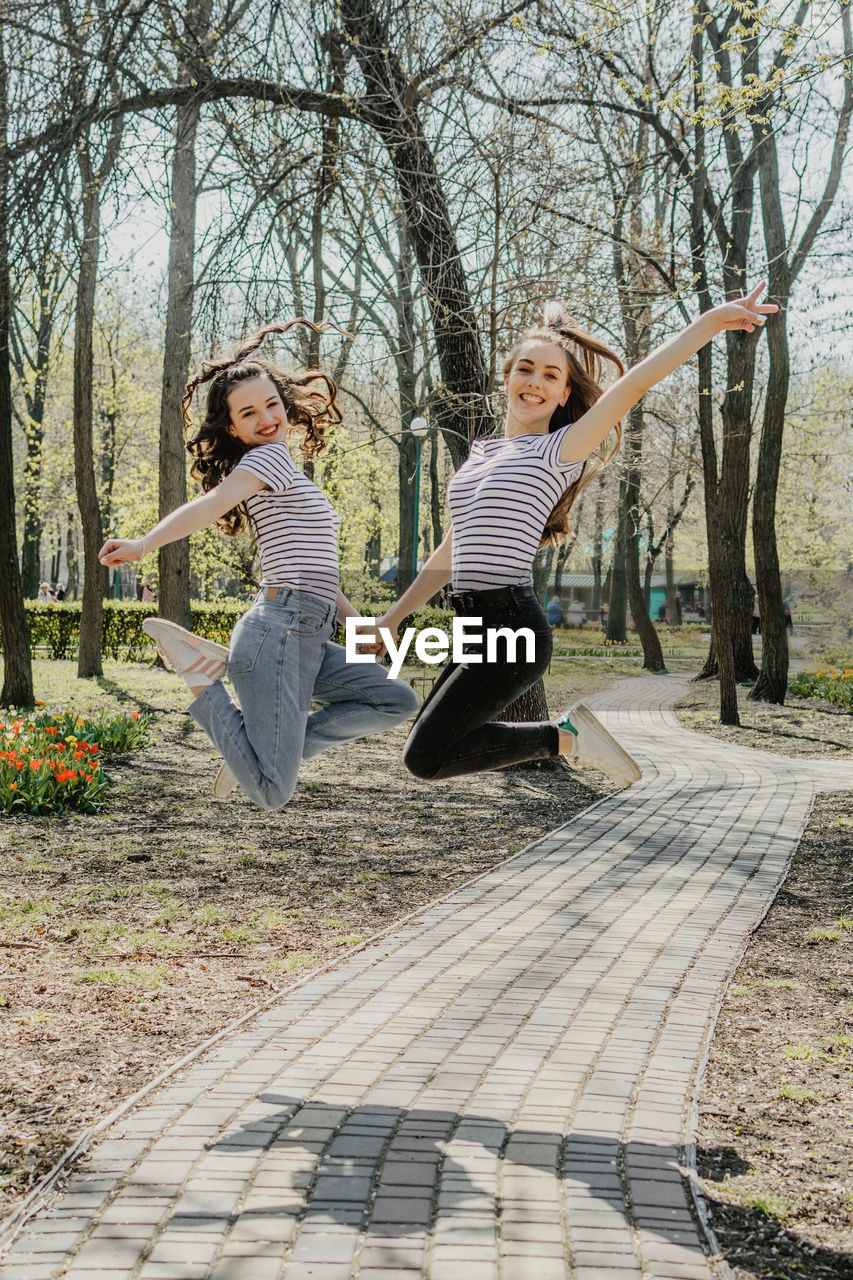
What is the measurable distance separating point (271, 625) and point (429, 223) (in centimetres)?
602

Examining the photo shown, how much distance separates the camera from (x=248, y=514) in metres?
4.07

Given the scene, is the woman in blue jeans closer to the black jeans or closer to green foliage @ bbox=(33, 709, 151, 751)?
the black jeans

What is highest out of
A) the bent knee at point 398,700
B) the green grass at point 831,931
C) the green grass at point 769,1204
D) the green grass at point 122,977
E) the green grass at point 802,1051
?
the bent knee at point 398,700

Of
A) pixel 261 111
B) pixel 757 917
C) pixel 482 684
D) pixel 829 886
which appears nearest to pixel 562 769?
pixel 829 886

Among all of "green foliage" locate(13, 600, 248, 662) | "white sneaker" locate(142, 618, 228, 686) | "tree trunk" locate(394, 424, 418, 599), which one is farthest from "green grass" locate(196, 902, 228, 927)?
"green foliage" locate(13, 600, 248, 662)

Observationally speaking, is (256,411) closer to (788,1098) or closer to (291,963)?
(291,963)

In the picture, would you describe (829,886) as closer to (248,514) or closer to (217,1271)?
(248,514)

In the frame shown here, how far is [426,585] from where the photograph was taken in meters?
4.37

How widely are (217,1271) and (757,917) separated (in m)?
4.12

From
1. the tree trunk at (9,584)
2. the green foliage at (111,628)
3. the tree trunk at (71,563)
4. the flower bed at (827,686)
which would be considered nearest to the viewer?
the tree trunk at (9,584)

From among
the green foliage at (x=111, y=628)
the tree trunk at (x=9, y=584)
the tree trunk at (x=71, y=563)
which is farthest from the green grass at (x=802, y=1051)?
the tree trunk at (x=71, y=563)

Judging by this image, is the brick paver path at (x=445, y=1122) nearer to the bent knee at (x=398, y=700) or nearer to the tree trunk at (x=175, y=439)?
the bent knee at (x=398, y=700)

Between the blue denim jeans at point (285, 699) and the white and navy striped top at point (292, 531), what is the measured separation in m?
0.06

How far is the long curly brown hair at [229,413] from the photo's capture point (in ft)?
13.4
